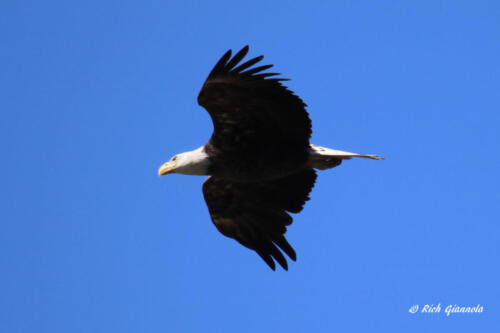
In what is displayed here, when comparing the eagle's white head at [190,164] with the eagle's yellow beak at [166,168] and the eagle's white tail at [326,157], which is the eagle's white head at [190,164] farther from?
Result: the eagle's white tail at [326,157]

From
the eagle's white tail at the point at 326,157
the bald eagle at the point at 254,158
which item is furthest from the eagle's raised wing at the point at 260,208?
the eagle's white tail at the point at 326,157

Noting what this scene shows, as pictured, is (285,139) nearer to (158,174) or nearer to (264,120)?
(264,120)

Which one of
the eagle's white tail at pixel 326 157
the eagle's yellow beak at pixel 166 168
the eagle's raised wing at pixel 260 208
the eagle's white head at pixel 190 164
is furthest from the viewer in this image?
the eagle's raised wing at pixel 260 208

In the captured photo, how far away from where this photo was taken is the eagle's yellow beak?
470 inches

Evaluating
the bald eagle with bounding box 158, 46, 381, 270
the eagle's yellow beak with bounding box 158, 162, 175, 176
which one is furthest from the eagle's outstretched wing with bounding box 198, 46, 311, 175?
the eagle's yellow beak with bounding box 158, 162, 175, 176

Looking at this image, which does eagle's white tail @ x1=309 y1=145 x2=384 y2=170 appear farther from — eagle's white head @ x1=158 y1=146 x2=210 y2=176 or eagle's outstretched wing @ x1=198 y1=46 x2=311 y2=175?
eagle's white head @ x1=158 y1=146 x2=210 y2=176

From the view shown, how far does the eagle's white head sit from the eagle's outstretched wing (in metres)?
0.20

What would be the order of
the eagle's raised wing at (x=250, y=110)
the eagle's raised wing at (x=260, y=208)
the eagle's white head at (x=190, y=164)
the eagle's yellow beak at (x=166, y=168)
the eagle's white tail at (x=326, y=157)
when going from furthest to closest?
the eagle's raised wing at (x=260, y=208), the eagle's yellow beak at (x=166, y=168), the eagle's white head at (x=190, y=164), the eagle's white tail at (x=326, y=157), the eagle's raised wing at (x=250, y=110)

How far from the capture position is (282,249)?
12453mm

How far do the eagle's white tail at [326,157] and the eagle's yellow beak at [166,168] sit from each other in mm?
1838

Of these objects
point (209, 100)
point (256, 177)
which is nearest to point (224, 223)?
point (256, 177)

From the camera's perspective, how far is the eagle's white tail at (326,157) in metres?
11.3

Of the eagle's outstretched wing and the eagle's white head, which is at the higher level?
the eagle's outstretched wing

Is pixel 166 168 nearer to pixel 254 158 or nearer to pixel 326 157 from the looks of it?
pixel 254 158
